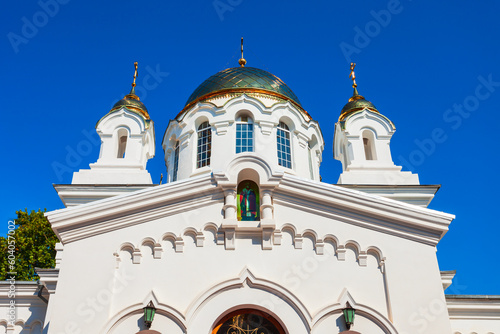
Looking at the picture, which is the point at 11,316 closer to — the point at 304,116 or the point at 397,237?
the point at 397,237

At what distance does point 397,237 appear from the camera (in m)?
9.00

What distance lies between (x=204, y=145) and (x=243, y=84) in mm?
2868

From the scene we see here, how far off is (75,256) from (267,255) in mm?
3482

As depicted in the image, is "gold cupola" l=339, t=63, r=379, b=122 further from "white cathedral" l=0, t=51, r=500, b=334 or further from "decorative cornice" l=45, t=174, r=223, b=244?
"decorative cornice" l=45, t=174, r=223, b=244

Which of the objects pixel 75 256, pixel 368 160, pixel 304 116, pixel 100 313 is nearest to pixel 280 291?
pixel 100 313

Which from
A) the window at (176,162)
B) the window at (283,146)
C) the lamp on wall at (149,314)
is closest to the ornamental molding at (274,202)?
the lamp on wall at (149,314)

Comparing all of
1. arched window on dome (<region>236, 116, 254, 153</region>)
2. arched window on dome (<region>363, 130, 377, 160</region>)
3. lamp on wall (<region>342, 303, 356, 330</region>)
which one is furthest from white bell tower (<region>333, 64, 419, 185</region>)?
lamp on wall (<region>342, 303, 356, 330</region>)

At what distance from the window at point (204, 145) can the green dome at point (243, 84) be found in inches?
54.5

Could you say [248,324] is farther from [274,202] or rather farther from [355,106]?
[355,106]

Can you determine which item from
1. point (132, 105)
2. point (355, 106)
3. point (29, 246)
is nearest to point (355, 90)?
point (355, 106)

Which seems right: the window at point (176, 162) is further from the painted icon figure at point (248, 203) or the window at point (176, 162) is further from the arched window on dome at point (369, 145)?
the painted icon figure at point (248, 203)

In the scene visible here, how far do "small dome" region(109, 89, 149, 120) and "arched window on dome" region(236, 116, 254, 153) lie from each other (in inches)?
126

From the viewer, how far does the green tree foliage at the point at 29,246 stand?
68.2 ft

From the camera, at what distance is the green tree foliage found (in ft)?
68.2
